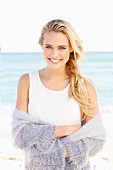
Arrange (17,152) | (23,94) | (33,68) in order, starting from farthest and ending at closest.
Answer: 1. (33,68)
2. (17,152)
3. (23,94)

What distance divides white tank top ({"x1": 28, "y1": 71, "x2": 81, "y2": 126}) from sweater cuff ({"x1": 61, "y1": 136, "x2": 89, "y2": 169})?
0.40 ft

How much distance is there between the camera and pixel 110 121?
6.68 metres

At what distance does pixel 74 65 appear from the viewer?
7.02ft

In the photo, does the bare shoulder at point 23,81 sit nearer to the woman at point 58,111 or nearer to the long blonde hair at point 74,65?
the woman at point 58,111

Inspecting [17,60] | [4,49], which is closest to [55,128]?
[17,60]

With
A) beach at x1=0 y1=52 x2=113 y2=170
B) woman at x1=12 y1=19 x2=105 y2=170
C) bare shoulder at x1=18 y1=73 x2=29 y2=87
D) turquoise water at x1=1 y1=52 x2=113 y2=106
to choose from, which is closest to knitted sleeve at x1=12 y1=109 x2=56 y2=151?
woman at x1=12 y1=19 x2=105 y2=170

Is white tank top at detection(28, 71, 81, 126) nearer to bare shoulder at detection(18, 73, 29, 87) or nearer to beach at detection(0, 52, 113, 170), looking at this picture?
bare shoulder at detection(18, 73, 29, 87)

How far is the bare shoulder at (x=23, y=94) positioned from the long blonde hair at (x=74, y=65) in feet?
0.66

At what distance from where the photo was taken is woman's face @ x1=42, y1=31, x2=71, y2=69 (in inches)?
79.7

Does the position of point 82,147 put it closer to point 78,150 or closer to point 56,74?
point 78,150

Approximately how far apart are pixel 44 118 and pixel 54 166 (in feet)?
0.76

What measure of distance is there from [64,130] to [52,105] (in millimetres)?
154

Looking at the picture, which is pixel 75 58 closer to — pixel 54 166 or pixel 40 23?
pixel 54 166

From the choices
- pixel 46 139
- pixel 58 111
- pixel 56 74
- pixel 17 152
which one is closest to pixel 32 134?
pixel 46 139
